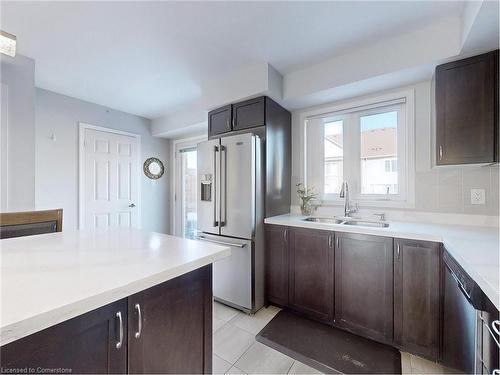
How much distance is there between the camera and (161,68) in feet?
7.64

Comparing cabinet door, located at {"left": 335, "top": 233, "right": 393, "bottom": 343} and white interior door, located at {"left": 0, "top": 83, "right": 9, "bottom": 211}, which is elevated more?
white interior door, located at {"left": 0, "top": 83, "right": 9, "bottom": 211}

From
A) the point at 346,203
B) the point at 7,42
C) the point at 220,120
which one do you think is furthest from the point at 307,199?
the point at 7,42

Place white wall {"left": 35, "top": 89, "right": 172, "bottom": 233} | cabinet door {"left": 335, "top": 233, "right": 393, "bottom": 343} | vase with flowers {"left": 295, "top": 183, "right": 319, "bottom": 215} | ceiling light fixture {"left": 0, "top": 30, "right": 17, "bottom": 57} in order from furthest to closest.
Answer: white wall {"left": 35, "top": 89, "right": 172, "bottom": 233} → vase with flowers {"left": 295, "top": 183, "right": 319, "bottom": 215} → cabinet door {"left": 335, "top": 233, "right": 393, "bottom": 343} → ceiling light fixture {"left": 0, "top": 30, "right": 17, "bottom": 57}

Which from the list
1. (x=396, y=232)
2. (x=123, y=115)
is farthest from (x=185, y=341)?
(x=123, y=115)

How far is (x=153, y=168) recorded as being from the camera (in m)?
3.94

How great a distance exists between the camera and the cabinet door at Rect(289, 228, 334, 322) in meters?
1.91

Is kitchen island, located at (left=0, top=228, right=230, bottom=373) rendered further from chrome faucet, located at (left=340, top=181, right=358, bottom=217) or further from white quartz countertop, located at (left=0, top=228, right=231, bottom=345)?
chrome faucet, located at (left=340, top=181, right=358, bottom=217)

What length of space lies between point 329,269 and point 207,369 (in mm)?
1257

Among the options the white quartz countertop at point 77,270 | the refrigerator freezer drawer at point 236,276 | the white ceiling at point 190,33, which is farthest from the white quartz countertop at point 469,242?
the white ceiling at point 190,33

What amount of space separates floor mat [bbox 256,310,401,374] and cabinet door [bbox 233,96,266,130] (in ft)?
6.31

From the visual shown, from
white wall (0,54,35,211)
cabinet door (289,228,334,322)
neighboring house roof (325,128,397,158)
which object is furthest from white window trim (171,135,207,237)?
neighboring house roof (325,128,397,158)

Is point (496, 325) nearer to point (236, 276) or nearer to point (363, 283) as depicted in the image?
point (363, 283)

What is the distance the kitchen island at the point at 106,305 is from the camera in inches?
21.5

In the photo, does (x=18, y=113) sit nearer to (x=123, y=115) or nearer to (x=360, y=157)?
(x=123, y=115)
